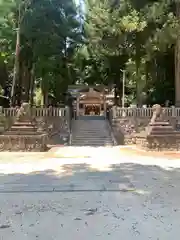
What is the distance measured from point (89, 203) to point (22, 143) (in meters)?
10.3

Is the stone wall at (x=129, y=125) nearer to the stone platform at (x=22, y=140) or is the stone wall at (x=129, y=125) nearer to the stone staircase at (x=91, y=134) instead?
the stone staircase at (x=91, y=134)

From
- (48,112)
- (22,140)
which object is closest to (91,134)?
(48,112)

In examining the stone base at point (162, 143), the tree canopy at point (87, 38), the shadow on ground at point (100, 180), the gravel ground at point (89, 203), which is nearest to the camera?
the gravel ground at point (89, 203)

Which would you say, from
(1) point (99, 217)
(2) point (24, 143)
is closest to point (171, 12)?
(2) point (24, 143)

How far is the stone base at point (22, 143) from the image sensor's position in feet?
51.1

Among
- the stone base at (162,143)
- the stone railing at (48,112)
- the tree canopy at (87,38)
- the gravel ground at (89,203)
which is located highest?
the tree canopy at (87,38)

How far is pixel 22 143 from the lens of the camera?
1562 centimetres

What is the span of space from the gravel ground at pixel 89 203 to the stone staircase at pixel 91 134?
12.4m

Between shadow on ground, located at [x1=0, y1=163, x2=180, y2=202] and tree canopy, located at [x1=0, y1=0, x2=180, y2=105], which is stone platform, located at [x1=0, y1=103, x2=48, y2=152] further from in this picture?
tree canopy, located at [x1=0, y1=0, x2=180, y2=105]

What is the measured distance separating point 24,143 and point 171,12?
1178cm

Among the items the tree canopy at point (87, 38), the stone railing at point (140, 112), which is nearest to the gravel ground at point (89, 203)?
the stone railing at point (140, 112)

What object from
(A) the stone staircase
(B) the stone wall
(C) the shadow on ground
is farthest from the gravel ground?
(B) the stone wall

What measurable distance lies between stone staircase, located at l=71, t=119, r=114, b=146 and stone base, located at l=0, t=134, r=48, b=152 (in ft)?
19.9

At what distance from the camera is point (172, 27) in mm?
20500
